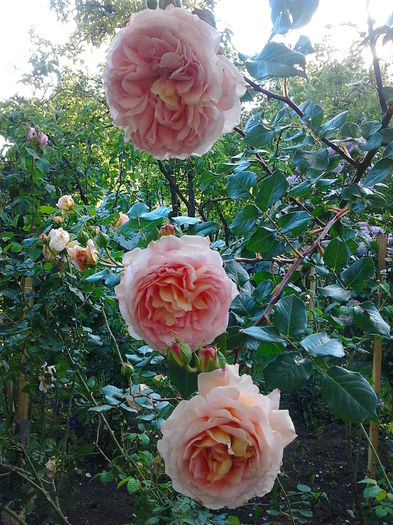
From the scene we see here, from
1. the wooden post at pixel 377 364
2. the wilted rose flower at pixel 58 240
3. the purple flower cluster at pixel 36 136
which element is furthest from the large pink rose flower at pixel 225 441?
the purple flower cluster at pixel 36 136

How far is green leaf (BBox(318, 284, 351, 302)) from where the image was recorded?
2.36 feet

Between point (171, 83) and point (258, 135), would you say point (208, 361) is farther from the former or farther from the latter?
point (258, 135)

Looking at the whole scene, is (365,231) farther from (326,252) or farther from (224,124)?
(224,124)

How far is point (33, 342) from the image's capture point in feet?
5.56

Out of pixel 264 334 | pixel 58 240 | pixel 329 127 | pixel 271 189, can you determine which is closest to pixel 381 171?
pixel 329 127

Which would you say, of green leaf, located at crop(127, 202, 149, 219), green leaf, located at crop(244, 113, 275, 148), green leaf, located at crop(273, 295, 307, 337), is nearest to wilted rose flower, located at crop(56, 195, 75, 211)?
green leaf, located at crop(127, 202, 149, 219)

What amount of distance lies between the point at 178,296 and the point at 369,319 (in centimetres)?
35

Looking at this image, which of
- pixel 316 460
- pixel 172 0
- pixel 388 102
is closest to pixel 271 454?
pixel 172 0

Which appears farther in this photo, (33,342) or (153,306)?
(33,342)

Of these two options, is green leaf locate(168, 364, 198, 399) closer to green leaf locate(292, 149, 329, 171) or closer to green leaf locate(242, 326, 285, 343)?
green leaf locate(242, 326, 285, 343)

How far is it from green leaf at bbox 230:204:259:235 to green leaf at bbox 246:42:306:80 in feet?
0.75

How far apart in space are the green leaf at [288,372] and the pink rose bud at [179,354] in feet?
0.50

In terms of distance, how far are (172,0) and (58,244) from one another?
93 cm

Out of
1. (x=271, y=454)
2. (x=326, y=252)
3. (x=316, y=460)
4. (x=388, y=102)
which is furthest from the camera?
(x=316, y=460)
